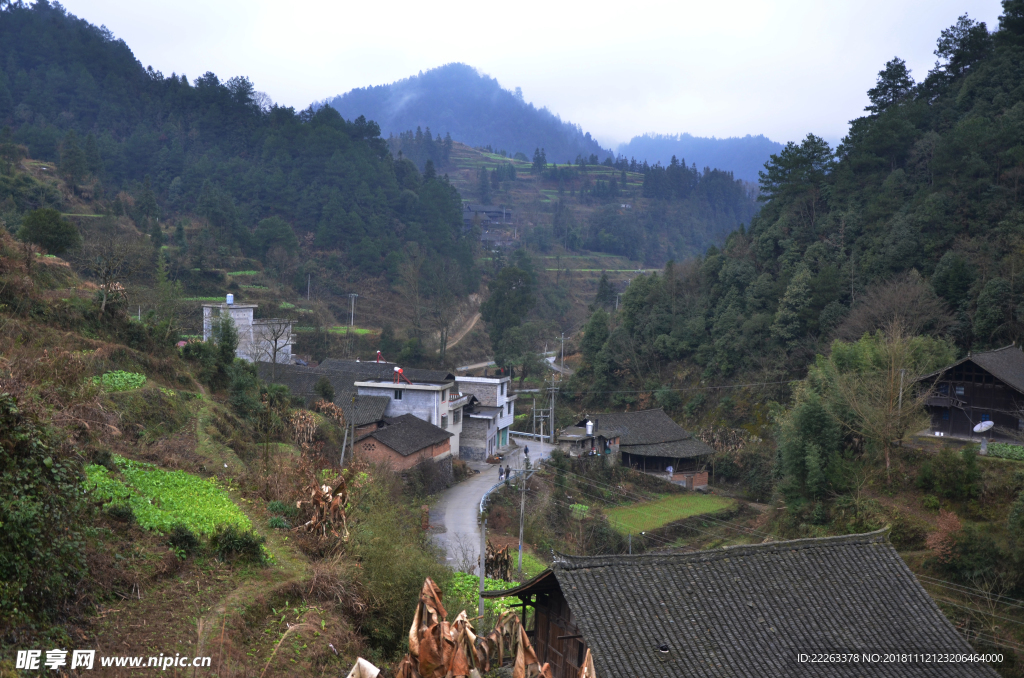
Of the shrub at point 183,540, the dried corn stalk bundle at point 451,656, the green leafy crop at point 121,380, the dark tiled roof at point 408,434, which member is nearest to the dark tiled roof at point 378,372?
the dark tiled roof at point 408,434

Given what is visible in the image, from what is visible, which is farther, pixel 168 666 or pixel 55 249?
pixel 55 249

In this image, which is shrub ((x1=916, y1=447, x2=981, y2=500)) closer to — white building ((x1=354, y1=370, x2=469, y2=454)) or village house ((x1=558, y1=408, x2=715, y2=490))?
village house ((x1=558, y1=408, x2=715, y2=490))

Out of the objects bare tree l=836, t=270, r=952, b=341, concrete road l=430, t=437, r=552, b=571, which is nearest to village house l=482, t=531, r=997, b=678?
concrete road l=430, t=437, r=552, b=571

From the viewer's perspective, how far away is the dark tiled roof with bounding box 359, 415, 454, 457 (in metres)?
24.3

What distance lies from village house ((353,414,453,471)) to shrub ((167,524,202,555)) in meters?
13.6

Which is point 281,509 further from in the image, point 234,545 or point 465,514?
point 465,514

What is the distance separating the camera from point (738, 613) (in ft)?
32.3

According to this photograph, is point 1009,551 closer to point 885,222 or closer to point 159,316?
point 885,222

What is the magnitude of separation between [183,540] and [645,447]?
24.8 metres

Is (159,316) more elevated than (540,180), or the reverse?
(540,180)

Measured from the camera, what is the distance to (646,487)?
29.7 m

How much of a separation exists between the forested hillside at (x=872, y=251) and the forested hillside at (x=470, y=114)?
126908mm

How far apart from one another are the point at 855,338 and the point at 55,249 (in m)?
29.1

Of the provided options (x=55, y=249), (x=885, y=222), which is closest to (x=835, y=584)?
(x=55, y=249)
